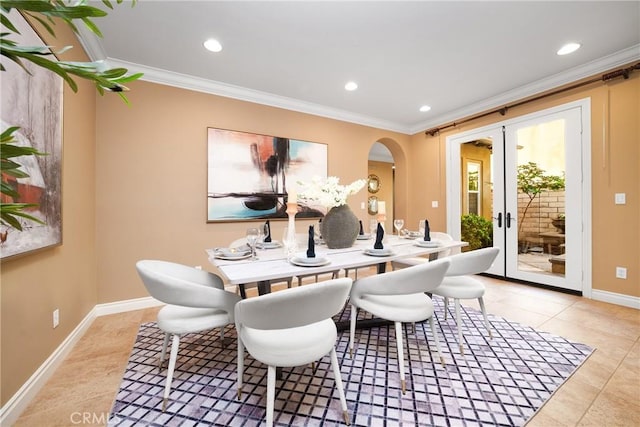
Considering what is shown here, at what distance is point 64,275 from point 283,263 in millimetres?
1785

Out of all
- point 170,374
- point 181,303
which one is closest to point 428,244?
point 181,303

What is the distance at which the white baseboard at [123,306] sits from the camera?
275 cm

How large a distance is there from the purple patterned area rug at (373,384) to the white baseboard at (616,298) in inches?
55.8

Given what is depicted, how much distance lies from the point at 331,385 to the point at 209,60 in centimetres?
318

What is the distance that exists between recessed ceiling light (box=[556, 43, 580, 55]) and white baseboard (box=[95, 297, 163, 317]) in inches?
201

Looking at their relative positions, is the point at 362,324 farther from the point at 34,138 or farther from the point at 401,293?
the point at 34,138

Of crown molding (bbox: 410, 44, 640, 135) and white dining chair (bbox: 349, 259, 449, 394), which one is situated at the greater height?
crown molding (bbox: 410, 44, 640, 135)

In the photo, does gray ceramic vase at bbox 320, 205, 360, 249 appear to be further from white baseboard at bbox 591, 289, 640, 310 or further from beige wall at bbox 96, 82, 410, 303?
white baseboard at bbox 591, 289, 640, 310

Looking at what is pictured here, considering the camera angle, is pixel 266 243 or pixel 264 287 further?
pixel 266 243

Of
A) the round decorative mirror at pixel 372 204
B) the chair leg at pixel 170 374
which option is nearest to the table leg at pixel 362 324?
the chair leg at pixel 170 374

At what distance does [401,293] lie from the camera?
1613 millimetres

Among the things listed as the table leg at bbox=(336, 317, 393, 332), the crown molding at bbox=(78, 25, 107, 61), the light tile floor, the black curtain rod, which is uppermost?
the crown molding at bbox=(78, 25, 107, 61)

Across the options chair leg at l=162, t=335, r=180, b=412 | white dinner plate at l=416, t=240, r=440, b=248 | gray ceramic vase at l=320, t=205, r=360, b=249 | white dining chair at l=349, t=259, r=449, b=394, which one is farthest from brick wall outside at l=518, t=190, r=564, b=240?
chair leg at l=162, t=335, r=180, b=412

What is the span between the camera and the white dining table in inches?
57.5
